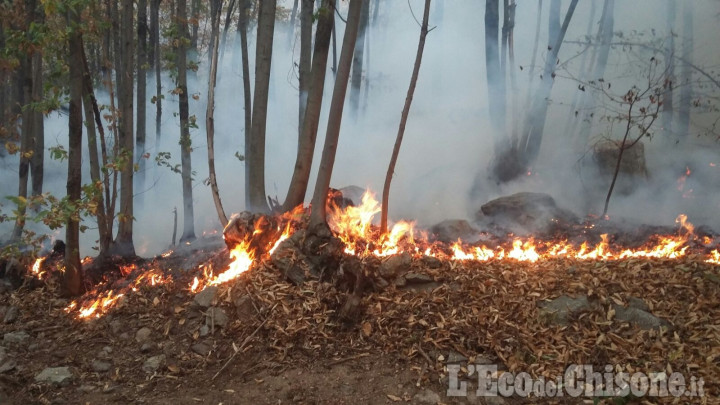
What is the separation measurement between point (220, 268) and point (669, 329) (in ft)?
15.5

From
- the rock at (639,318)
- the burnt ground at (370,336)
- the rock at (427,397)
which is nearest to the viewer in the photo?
the rock at (427,397)

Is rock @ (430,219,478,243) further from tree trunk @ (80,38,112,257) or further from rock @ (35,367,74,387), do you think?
rock @ (35,367,74,387)

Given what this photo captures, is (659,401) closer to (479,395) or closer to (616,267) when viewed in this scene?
(479,395)

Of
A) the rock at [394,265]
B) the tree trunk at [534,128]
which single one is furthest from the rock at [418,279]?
the tree trunk at [534,128]

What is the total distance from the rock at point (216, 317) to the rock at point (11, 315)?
8.16ft

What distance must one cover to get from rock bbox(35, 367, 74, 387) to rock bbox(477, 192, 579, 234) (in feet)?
25.1

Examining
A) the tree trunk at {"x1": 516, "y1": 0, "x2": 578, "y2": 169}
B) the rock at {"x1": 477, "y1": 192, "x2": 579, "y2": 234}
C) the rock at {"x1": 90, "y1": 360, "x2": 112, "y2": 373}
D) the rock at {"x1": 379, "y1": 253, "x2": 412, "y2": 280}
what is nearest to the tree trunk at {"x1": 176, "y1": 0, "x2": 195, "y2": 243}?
the rock at {"x1": 90, "y1": 360, "x2": 112, "y2": 373}

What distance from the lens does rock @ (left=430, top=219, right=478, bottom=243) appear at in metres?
8.48

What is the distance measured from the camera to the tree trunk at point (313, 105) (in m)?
6.08

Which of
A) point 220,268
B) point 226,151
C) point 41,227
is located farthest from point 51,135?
point 220,268

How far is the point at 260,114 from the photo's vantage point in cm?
669

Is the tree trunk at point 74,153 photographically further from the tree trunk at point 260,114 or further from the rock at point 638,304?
the rock at point 638,304

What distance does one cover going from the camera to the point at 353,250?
5.80m

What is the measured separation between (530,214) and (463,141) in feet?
17.9
